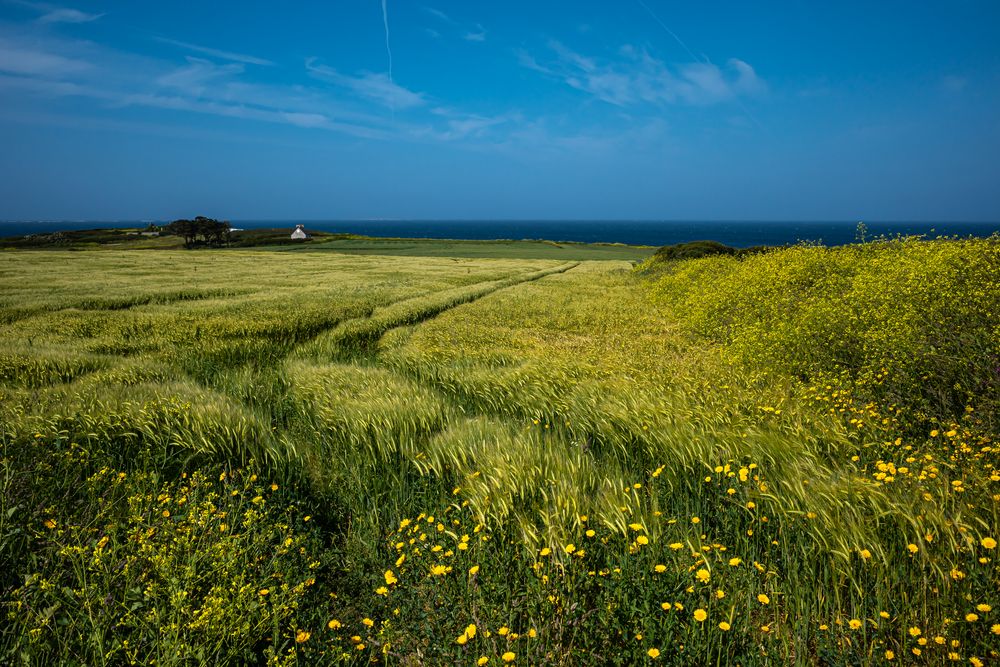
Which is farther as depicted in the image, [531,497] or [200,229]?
[200,229]

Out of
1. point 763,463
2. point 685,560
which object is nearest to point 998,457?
point 763,463

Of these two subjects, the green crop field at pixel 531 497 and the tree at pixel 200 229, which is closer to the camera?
the green crop field at pixel 531 497

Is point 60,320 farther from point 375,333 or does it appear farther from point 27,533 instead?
point 27,533

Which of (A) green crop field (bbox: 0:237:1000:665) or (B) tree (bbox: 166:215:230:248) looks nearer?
(A) green crop field (bbox: 0:237:1000:665)

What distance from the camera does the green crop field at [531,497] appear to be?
9.36ft

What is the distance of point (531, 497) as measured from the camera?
4.33 m

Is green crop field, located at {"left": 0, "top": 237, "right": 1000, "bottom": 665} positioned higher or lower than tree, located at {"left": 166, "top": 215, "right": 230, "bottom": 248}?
lower

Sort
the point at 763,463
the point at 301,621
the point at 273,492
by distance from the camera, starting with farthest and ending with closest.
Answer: the point at 273,492
the point at 763,463
the point at 301,621

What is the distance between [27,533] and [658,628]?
4.80 meters

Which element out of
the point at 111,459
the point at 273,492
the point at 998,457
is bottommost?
the point at 273,492

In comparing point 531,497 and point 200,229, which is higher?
point 200,229

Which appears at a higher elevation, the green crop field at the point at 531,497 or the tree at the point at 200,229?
the tree at the point at 200,229

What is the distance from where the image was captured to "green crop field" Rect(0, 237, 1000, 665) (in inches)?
112

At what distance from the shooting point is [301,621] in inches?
128
